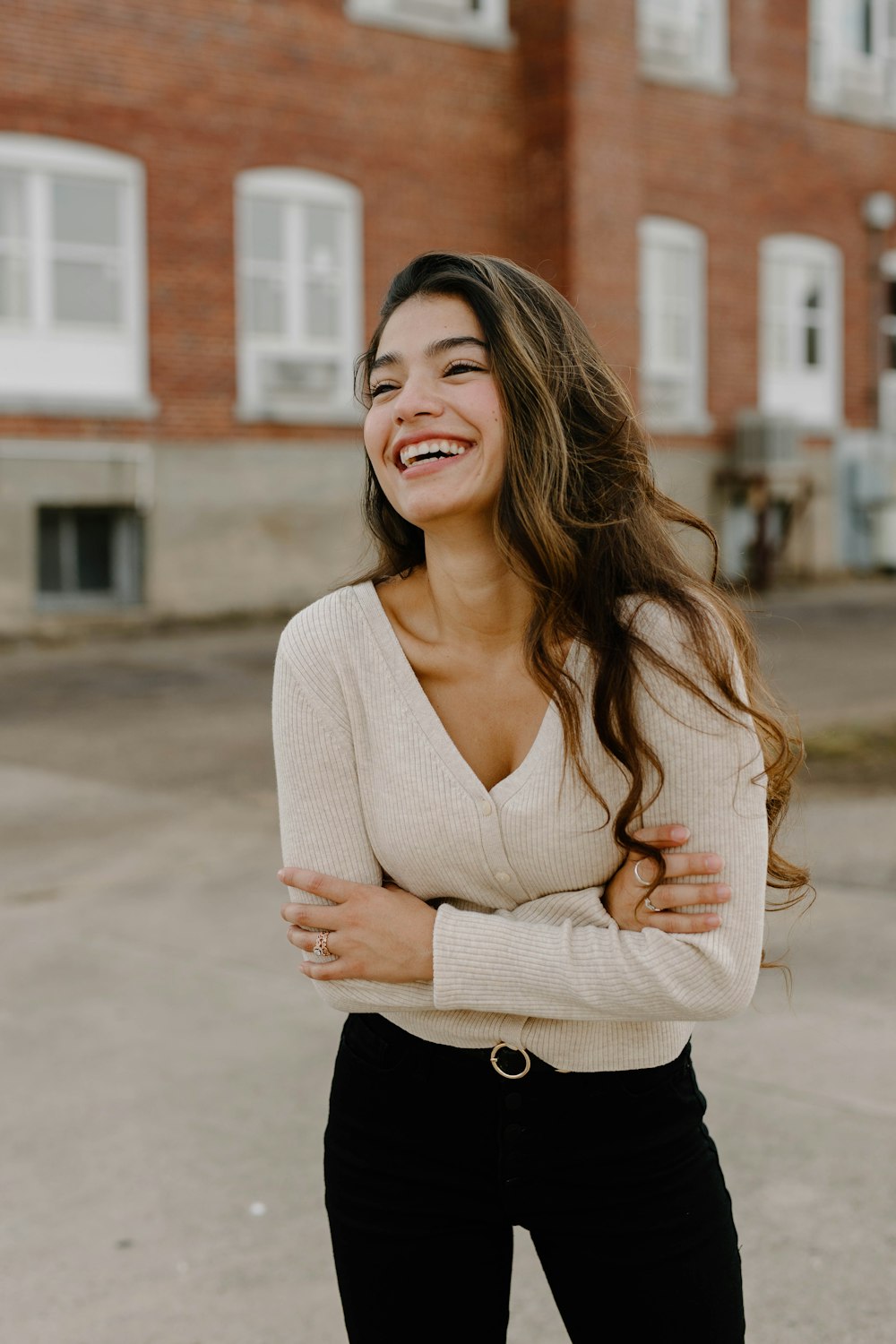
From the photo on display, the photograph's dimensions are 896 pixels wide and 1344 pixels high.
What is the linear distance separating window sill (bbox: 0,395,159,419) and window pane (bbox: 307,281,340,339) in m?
2.10

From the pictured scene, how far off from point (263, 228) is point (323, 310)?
102cm

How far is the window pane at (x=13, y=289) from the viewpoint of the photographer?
1411cm

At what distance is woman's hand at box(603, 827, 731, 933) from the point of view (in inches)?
77.6

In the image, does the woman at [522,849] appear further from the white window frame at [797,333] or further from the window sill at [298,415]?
the white window frame at [797,333]

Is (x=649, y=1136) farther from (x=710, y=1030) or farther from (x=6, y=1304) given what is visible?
(x=710, y=1030)

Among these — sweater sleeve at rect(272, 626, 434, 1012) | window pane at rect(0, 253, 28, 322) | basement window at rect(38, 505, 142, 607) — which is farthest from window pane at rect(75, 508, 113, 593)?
sweater sleeve at rect(272, 626, 434, 1012)

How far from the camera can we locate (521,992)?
199cm

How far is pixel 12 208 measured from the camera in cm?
1400

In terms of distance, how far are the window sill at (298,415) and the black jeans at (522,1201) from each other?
13406mm

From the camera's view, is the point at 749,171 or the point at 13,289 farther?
the point at 749,171

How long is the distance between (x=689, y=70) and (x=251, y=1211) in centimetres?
1720

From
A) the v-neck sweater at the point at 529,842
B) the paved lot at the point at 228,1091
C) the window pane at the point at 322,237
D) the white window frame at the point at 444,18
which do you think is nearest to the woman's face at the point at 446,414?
the v-neck sweater at the point at 529,842

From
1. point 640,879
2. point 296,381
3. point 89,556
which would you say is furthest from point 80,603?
point 640,879

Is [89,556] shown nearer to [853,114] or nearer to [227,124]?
[227,124]
